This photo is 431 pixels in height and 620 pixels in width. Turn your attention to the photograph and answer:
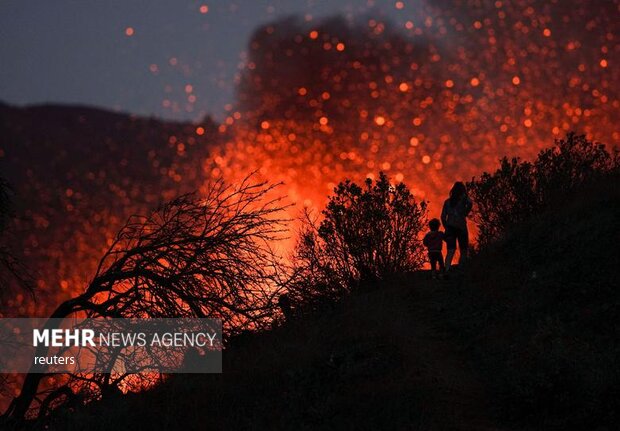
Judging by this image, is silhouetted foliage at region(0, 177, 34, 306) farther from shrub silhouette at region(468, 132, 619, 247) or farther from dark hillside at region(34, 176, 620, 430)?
shrub silhouette at region(468, 132, 619, 247)

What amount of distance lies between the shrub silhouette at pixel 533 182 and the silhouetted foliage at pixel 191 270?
30.5ft

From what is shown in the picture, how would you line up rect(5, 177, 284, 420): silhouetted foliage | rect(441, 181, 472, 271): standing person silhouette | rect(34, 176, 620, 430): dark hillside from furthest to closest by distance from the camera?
rect(441, 181, 472, 271): standing person silhouette, rect(5, 177, 284, 420): silhouetted foliage, rect(34, 176, 620, 430): dark hillside

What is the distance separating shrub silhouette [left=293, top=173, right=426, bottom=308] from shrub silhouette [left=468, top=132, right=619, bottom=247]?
220 cm

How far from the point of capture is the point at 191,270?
12.3 metres

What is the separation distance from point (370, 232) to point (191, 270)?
839cm

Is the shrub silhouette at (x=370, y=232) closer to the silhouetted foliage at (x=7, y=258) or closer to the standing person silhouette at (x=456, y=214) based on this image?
the standing person silhouette at (x=456, y=214)

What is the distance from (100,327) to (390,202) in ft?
32.5

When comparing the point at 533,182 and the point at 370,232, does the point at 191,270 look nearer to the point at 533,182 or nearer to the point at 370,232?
the point at 370,232

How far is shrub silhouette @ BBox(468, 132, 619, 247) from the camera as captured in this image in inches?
810

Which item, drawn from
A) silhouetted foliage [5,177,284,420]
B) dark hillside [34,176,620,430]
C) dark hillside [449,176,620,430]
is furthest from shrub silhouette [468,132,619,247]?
Answer: silhouetted foliage [5,177,284,420]

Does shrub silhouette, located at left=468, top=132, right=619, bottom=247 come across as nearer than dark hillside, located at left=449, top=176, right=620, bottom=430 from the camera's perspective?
No

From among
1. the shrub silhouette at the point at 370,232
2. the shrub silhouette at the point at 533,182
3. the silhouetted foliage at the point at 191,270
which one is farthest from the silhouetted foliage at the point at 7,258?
the shrub silhouette at the point at 533,182

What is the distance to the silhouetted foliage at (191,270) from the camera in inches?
481

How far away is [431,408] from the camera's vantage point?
8.40 meters
